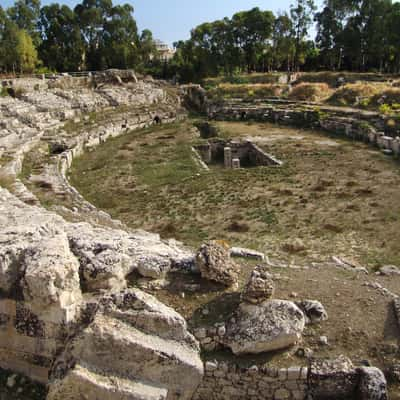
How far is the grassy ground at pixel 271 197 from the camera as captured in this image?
1164 centimetres

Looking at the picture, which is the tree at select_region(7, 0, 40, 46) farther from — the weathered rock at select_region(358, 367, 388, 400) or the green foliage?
the weathered rock at select_region(358, 367, 388, 400)

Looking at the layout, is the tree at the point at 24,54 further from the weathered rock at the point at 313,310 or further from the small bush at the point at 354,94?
the weathered rock at the point at 313,310

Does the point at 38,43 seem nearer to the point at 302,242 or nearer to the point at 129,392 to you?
the point at 302,242

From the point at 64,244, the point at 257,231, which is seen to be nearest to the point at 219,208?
the point at 257,231

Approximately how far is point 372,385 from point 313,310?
123 centimetres

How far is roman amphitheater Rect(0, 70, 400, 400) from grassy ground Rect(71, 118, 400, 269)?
0.26ft

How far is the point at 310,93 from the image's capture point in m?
34.5

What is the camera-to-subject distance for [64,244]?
5.82 meters

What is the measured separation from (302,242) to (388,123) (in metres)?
15.5

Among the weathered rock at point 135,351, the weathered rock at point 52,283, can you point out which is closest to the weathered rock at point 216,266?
the weathered rock at point 135,351

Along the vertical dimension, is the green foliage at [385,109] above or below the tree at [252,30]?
below

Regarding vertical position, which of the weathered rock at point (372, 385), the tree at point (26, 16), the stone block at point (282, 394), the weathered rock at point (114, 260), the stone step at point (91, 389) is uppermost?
the tree at point (26, 16)

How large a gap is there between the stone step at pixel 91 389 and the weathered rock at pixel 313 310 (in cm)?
230

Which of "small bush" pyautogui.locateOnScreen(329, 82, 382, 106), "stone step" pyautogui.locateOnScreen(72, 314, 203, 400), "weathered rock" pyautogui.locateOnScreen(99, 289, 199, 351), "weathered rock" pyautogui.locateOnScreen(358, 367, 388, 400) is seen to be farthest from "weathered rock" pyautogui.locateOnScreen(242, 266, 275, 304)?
"small bush" pyautogui.locateOnScreen(329, 82, 382, 106)
